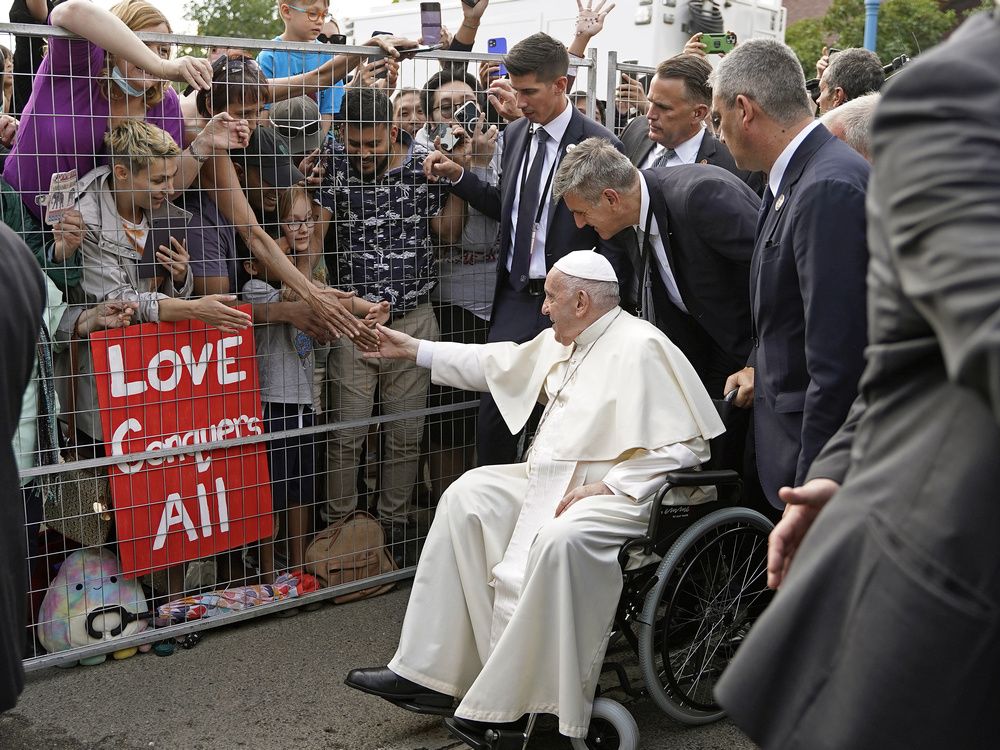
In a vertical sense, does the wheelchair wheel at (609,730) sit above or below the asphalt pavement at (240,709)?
above

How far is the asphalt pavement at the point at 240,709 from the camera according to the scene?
3670 mm

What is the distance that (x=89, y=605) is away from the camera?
4.13 m

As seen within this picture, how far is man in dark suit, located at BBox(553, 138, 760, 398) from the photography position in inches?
160

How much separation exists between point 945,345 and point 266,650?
3611 mm

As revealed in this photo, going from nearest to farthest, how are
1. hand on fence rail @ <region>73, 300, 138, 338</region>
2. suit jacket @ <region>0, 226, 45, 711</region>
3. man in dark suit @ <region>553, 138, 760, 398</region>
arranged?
suit jacket @ <region>0, 226, 45, 711</region> < hand on fence rail @ <region>73, 300, 138, 338</region> < man in dark suit @ <region>553, 138, 760, 398</region>

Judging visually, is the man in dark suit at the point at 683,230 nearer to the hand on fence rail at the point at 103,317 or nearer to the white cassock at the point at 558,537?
the white cassock at the point at 558,537

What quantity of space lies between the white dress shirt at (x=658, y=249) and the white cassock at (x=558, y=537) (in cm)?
36

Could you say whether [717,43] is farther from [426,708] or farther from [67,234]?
[426,708]

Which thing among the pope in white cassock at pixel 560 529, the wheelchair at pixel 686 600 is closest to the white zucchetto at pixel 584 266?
the pope in white cassock at pixel 560 529

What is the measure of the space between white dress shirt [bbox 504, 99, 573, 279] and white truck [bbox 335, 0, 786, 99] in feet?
14.5

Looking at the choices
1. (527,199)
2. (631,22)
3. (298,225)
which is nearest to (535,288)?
(527,199)

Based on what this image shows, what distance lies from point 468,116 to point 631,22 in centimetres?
545

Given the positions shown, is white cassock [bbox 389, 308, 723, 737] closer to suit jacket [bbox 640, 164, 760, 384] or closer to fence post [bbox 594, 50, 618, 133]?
suit jacket [bbox 640, 164, 760, 384]

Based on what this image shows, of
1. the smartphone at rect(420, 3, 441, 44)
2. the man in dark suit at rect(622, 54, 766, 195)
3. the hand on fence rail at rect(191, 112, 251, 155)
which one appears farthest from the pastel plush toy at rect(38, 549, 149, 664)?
the man in dark suit at rect(622, 54, 766, 195)
